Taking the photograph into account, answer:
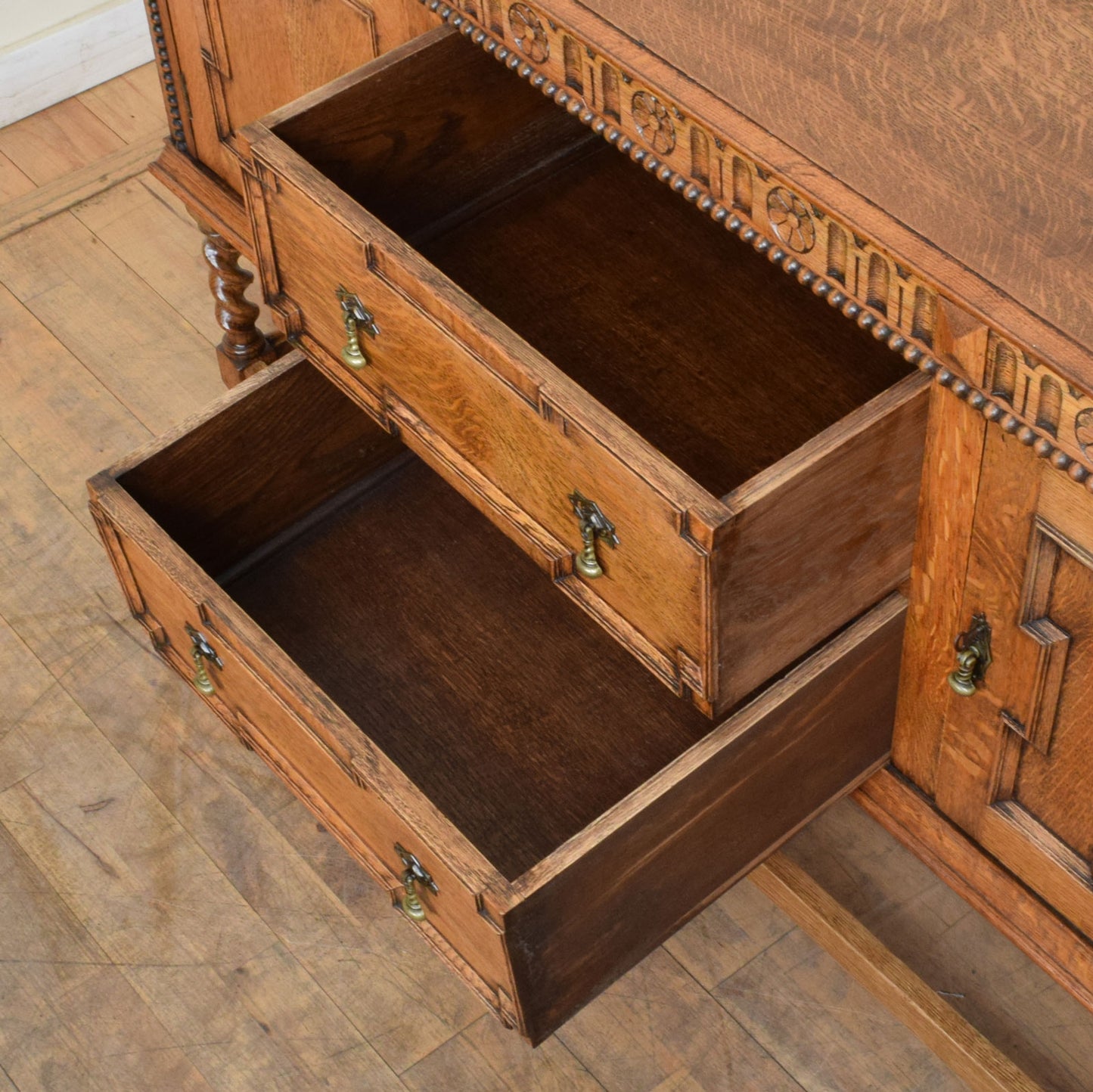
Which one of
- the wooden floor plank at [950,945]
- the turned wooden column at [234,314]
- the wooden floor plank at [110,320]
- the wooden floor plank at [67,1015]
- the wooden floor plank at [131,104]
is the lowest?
the wooden floor plank at [67,1015]

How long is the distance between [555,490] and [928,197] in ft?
0.93

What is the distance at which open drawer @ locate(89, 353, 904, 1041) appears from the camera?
1.02m

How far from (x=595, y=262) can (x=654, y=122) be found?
0.87 ft

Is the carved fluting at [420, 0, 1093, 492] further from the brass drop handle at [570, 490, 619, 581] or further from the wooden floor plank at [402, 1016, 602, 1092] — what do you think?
the wooden floor plank at [402, 1016, 602, 1092]

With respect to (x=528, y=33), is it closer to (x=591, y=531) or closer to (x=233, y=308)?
(x=591, y=531)

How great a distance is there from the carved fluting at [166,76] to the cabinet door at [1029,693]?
Answer: 836 millimetres

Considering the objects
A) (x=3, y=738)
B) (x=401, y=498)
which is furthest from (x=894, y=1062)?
(x=3, y=738)

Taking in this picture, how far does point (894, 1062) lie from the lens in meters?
1.28

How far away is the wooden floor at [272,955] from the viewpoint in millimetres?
1280

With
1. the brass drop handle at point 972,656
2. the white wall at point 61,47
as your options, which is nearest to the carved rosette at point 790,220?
the brass drop handle at point 972,656

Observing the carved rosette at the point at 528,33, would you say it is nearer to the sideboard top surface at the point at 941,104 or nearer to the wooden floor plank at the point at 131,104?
the sideboard top surface at the point at 941,104

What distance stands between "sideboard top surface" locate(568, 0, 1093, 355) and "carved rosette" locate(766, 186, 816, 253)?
3 cm

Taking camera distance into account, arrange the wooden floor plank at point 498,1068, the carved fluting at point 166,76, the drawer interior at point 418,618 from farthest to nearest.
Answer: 1. the carved fluting at point 166,76
2. the wooden floor plank at point 498,1068
3. the drawer interior at point 418,618

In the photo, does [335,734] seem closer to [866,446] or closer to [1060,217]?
[866,446]
